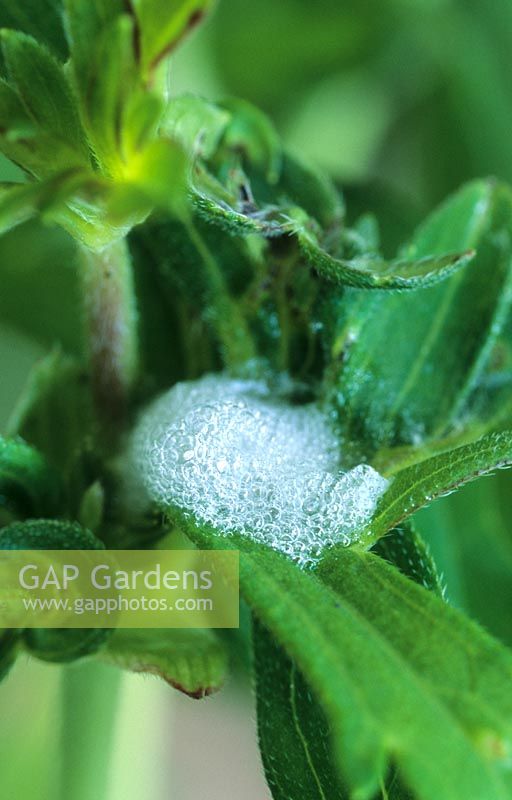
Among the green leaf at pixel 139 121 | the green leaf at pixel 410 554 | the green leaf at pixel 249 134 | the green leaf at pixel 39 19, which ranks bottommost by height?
the green leaf at pixel 410 554

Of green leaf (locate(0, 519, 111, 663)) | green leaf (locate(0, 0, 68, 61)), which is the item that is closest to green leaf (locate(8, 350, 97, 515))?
green leaf (locate(0, 519, 111, 663))

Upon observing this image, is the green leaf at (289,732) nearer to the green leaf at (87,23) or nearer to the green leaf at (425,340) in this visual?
the green leaf at (425,340)

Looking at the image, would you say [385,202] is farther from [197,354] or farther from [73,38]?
[73,38]

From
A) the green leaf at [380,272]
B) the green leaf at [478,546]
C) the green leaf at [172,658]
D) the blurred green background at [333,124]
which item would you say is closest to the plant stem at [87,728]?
the blurred green background at [333,124]

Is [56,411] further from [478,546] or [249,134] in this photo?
[478,546]

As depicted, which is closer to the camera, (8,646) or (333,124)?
(8,646)

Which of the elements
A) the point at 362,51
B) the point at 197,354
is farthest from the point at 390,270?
the point at 362,51

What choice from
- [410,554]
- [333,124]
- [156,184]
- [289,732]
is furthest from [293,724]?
[333,124]
